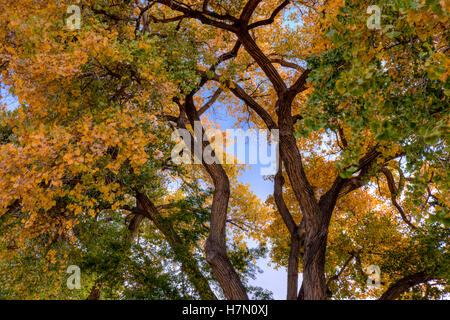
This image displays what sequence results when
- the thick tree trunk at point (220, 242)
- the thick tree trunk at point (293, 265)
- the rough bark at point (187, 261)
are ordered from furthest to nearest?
the thick tree trunk at point (293, 265) → the rough bark at point (187, 261) → the thick tree trunk at point (220, 242)

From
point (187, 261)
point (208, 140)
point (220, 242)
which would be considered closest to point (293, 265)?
point (220, 242)

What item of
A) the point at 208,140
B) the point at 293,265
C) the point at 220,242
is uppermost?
the point at 208,140

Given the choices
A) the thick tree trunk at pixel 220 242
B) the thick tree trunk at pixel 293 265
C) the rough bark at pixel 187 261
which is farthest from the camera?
the thick tree trunk at pixel 293 265

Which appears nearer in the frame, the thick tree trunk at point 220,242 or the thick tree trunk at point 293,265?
the thick tree trunk at point 220,242

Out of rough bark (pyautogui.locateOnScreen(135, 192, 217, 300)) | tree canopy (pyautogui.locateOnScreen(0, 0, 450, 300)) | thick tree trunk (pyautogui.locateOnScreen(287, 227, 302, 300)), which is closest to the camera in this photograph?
tree canopy (pyautogui.locateOnScreen(0, 0, 450, 300))

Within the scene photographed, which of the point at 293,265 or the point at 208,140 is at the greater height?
the point at 208,140

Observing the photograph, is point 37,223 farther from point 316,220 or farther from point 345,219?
point 345,219

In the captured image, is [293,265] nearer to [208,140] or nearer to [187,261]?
[187,261]

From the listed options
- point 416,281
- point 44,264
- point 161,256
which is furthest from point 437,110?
point 44,264

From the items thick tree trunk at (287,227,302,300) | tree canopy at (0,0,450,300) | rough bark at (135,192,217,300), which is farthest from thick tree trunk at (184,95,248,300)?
thick tree trunk at (287,227,302,300)

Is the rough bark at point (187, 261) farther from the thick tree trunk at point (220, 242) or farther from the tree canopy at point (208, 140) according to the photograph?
the thick tree trunk at point (220, 242)

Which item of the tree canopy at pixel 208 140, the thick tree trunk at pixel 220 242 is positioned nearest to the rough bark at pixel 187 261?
the tree canopy at pixel 208 140

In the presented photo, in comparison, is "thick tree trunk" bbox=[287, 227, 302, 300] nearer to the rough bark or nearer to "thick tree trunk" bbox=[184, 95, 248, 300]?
"thick tree trunk" bbox=[184, 95, 248, 300]

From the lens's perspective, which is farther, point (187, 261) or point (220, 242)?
point (187, 261)
